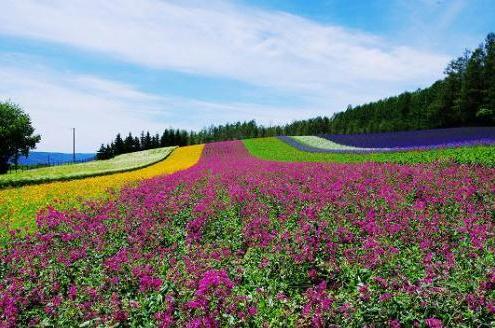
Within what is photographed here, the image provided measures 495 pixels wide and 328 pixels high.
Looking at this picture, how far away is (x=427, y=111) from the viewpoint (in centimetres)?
7575

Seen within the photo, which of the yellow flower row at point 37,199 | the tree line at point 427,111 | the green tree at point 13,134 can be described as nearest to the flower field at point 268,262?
the yellow flower row at point 37,199

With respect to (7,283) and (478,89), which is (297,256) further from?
(478,89)

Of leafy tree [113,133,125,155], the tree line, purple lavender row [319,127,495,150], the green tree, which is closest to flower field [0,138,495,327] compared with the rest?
purple lavender row [319,127,495,150]

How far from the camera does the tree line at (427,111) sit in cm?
6519

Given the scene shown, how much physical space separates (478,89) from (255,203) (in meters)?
63.6

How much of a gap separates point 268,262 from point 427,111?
7559 centimetres

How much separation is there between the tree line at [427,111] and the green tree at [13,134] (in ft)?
58.2

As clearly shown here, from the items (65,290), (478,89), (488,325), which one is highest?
(478,89)

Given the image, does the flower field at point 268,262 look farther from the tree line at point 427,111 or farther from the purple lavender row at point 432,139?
the tree line at point 427,111

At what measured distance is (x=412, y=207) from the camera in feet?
35.1

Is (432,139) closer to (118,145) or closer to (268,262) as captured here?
(268,262)

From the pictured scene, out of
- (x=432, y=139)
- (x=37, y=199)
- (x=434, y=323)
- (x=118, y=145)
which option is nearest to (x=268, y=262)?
(x=434, y=323)

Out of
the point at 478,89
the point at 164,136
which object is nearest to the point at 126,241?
the point at 478,89

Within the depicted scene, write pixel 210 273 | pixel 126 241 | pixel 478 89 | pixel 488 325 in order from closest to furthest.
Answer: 1. pixel 488 325
2. pixel 210 273
3. pixel 126 241
4. pixel 478 89
